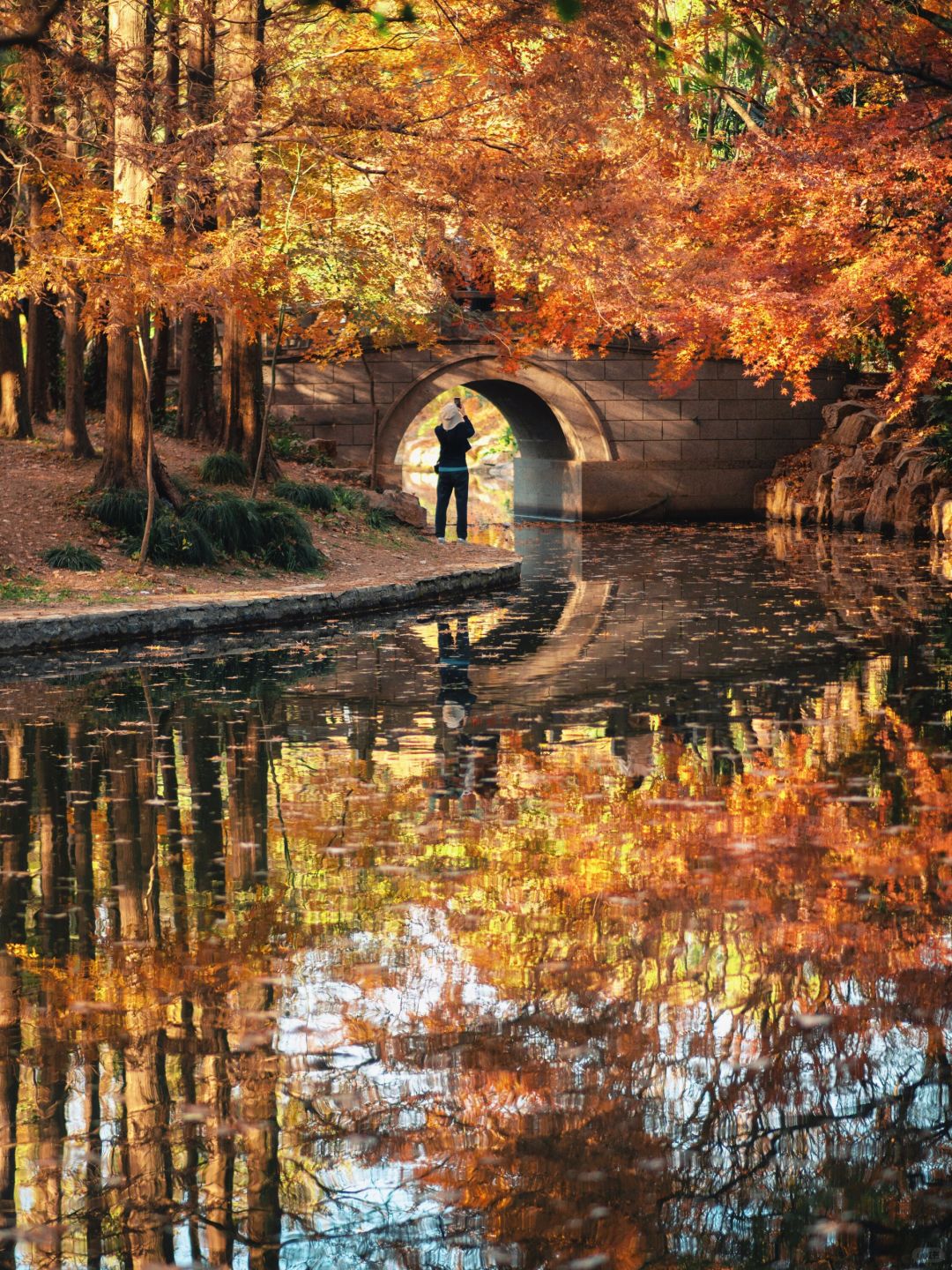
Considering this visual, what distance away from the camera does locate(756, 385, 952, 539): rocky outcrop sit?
26328mm

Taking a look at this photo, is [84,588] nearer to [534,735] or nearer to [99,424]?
[534,735]

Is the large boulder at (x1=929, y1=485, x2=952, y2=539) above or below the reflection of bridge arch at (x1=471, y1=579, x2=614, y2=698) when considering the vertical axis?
above

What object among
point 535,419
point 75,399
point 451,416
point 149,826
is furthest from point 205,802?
point 535,419

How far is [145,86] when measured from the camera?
601 inches

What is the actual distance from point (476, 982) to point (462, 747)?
3.78 metres

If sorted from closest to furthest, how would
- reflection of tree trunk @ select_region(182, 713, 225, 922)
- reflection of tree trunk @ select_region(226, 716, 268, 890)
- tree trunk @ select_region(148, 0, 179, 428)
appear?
1. reflection of tree trunk @ select_region(182, 713, 225, 922)
2. reflection of tree trunk @ select_region(226, 716, 268, 890)
3. tree trunk @ select_region(148, 0, 179, 428)

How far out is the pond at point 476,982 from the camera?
11.2 feet

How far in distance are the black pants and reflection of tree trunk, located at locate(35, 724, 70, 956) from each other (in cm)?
1249

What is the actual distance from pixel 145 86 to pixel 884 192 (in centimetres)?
1116

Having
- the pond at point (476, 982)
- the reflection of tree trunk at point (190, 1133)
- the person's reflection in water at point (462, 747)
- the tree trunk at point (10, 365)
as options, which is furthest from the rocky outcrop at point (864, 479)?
the reflection of tree trunk at point (190, 1133)

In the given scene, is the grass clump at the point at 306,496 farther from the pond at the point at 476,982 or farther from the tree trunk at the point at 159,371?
the pond at the point at 476,982

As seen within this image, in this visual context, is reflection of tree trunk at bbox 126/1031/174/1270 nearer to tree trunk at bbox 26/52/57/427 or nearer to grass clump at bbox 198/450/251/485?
tree trunk at bbox 26/52/57/427

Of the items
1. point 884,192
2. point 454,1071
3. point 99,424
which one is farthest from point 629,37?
point 99,424

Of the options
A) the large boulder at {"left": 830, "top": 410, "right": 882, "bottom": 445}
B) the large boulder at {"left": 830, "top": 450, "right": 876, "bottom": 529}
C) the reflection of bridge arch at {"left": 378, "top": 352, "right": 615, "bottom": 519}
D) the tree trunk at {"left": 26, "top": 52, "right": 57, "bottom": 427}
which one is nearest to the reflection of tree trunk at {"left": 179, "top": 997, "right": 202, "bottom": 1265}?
the tree trunk at {"left": 26, "top": 52, "right": 57, "bottom": 427}
